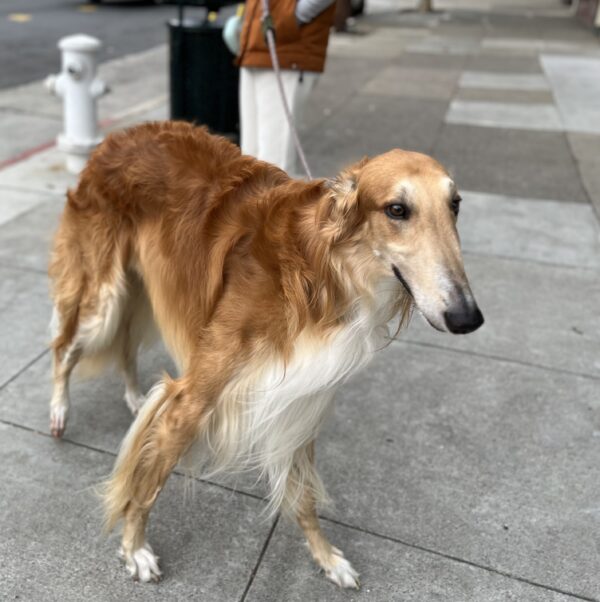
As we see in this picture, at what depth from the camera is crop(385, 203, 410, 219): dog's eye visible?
1966 mm

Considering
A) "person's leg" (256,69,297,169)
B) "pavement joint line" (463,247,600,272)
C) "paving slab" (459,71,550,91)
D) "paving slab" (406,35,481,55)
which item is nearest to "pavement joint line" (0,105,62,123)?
"person's leg" (256,69,297,169)

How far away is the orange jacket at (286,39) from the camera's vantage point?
4383 millimetres

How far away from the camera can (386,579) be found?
2701 mm

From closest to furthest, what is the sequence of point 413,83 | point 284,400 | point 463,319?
point 463,319, point 284,400, point 413,83

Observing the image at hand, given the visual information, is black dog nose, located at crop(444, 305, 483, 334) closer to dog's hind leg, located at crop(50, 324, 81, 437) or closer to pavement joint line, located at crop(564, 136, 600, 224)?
dog's hind leg, located at crop(50, 324, 81, 437)

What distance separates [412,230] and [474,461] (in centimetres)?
176

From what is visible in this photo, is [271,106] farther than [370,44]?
No

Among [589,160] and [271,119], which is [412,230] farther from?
[589,160]

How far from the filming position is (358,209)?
206 centimetres

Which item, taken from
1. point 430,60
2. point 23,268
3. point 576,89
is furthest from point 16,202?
point 430,60

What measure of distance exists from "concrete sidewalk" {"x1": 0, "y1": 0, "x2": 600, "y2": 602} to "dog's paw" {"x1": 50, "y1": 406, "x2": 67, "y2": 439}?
51mm

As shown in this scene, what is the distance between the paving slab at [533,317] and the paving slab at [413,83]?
19.8ft

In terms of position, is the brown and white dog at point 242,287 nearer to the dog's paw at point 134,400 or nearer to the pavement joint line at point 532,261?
the dog's paw at point 134,400

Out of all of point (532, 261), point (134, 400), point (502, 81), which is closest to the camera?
point (134, 400)
